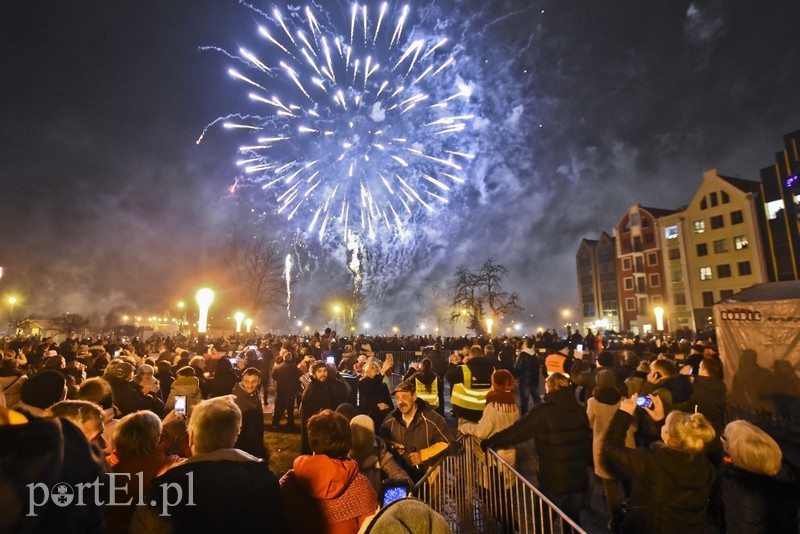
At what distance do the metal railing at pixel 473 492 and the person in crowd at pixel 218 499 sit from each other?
2534 mm

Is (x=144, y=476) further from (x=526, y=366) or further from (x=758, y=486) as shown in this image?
(x=526, y=366)

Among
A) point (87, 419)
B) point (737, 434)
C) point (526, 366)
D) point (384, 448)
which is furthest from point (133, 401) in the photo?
point (526, 366)

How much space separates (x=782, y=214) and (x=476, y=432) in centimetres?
5270

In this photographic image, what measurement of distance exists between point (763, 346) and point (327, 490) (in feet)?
41.2

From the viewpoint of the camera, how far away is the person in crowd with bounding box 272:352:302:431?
11023 millimetres

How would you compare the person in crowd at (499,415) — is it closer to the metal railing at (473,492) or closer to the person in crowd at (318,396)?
the metal railing at (473,492)

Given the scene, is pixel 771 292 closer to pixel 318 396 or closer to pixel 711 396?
pixel 711 396

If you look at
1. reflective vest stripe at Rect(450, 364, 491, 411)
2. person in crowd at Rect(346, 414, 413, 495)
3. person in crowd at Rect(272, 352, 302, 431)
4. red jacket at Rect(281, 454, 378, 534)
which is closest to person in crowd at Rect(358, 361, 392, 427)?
reflective vest stripe at Rect(450, 364, 491, 411)

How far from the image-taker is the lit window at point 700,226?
158 feet

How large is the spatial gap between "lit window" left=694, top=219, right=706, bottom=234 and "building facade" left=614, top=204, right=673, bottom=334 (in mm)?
4540

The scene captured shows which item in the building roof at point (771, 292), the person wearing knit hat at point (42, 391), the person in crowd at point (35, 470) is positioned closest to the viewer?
the person in crowd at point (35, 470)

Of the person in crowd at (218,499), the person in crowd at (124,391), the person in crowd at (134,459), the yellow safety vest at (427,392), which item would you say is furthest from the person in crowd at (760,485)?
the person in crowd at (124,391)

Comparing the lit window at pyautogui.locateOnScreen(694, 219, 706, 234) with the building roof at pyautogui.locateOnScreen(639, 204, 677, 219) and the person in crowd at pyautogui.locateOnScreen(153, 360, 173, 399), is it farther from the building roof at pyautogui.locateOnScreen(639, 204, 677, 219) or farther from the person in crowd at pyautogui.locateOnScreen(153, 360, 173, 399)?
the person in crowd at pyautogui.locateOnScreen(153, 360, 173, 399)

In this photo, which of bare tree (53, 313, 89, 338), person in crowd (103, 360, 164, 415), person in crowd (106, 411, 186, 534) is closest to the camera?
person in crowd (106, 411, 186, 534)
